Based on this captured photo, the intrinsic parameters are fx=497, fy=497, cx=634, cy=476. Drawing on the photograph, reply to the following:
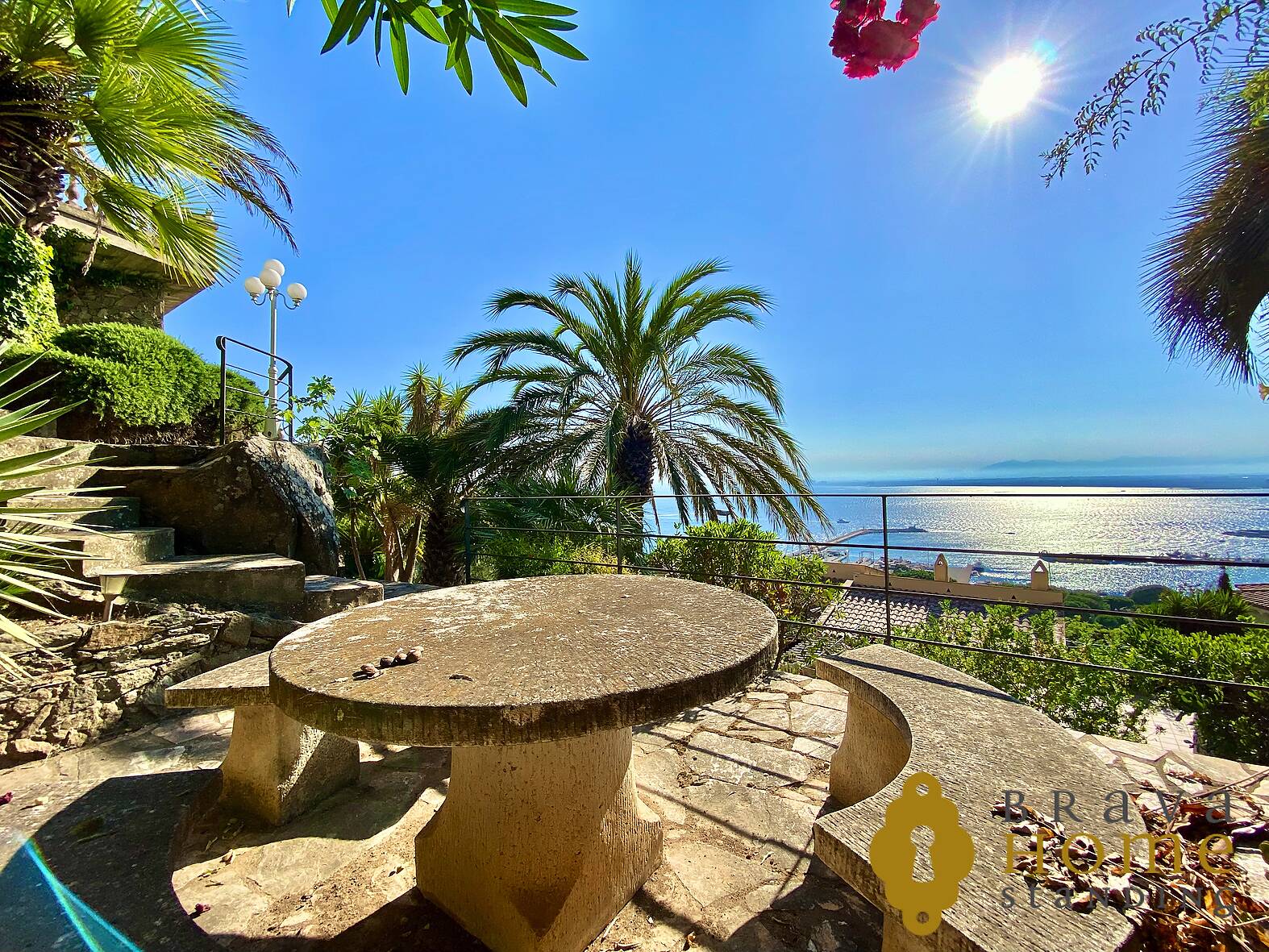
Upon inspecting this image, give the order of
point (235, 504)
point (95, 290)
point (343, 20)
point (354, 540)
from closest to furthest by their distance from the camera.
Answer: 1. point (343, 20)
2. point (235, 504)
3. point (354, 540)
4. point (95, 290)

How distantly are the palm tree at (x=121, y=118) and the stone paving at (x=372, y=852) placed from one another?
3.18 meters

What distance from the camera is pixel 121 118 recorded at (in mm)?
2816

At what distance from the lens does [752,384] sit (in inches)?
263

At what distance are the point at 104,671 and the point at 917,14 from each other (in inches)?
148

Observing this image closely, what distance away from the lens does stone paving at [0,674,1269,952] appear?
1.29 metres

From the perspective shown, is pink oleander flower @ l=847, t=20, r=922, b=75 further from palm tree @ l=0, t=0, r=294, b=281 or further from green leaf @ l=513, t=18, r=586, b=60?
palm tree @ l=0, t=0, r=294, b=281

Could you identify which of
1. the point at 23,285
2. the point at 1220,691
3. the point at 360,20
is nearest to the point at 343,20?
the point at 360,20

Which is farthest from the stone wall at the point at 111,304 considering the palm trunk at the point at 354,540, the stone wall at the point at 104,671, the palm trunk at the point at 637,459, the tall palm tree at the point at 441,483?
the stone wall at the point at 104,671

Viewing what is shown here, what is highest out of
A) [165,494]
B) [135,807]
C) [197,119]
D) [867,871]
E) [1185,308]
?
[197,119]

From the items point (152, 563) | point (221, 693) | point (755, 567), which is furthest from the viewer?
point (755, 567)

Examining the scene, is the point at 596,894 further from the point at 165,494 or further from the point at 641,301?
the point at 641,301

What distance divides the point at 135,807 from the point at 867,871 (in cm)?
204

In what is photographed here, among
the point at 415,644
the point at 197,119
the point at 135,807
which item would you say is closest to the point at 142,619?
the point at 135,807

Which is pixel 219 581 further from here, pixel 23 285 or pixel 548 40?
pixel 548 40
